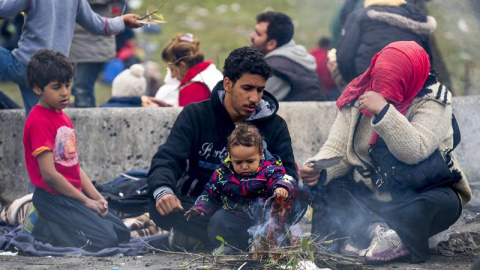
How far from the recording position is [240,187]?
18.3ft

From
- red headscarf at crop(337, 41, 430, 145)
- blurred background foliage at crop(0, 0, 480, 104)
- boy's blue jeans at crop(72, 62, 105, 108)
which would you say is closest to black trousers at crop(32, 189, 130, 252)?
blurred background foliage at crop(0, 0, 480, 104)

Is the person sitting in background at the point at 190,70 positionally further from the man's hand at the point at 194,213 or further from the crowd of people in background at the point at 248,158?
the man's hand at the point at 194,213

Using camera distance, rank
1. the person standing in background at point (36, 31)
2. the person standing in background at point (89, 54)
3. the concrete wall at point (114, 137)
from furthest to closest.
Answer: the person standing in background at point (89, 54) < the concrete wall at point (114, 137) < the person standing in background at point (36, 31)

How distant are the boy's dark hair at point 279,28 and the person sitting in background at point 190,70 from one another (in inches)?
26.1

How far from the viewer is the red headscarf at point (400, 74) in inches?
223

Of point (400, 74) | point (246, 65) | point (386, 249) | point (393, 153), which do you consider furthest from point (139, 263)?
point (400, 74)

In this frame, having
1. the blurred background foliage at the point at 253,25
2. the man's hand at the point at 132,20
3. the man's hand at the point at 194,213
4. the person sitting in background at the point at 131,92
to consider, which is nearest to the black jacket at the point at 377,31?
the blurred background foliage at the point at 253,25

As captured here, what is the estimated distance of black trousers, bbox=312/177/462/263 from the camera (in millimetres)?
5516

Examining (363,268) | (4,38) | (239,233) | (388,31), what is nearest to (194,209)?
(239,233)

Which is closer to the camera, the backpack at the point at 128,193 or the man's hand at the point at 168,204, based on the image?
the man's hand at the point at 168,204

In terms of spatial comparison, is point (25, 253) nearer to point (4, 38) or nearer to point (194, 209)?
point (194, 209)

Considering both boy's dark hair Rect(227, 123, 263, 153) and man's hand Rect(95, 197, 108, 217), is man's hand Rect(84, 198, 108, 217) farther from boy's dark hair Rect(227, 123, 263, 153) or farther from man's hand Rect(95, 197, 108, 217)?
boy's dark hair Rect(227, 123, 263, 153)

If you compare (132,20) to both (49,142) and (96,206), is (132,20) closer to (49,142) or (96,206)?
(49,142)

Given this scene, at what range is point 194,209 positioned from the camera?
568 centimetres
